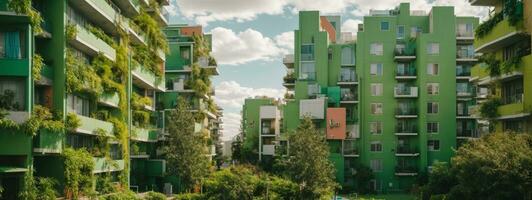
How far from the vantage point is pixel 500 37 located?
132 feet

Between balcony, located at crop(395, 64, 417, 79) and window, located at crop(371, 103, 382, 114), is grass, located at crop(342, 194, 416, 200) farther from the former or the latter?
balcony, located at crop(395, 64, 417, 79)

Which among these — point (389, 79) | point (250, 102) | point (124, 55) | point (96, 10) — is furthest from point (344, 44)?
point (96, 10)

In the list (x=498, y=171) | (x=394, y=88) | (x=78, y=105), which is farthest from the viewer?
(x=394, y=88)

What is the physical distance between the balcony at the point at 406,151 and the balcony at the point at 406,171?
4.91ft

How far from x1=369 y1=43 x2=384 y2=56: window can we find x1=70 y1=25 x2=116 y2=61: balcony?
37.8 m

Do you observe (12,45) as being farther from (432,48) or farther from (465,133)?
(465,133)

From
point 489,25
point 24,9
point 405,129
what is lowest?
point 405,129

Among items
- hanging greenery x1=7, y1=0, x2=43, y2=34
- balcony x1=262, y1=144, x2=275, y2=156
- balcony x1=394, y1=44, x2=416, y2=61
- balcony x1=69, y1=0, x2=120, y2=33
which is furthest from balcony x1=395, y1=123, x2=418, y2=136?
hanging greenery x1=7, y1=0, x2=43, y2=34

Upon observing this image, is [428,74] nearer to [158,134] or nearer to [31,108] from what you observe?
[158,134]

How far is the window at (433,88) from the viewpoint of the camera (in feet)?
230

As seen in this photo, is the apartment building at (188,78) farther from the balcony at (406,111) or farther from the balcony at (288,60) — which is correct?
the balcony at (406,111)

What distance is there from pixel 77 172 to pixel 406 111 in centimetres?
4581

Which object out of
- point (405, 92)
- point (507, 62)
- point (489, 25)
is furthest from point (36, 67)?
point (405, 92)

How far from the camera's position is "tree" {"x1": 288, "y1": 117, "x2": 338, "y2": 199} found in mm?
43219
